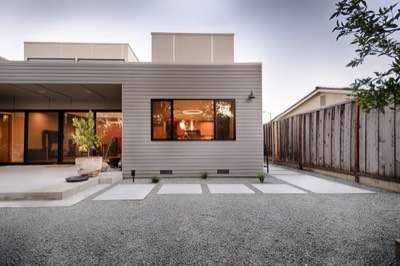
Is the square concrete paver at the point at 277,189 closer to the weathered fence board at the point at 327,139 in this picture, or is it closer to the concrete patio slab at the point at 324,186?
the concrete patio slab at the point at 324,186

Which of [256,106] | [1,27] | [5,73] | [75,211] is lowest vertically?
[75,211]

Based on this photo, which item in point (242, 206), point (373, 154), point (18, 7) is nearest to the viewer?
point (242, 206)

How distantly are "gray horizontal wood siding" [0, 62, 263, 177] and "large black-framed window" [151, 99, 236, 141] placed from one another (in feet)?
0.47

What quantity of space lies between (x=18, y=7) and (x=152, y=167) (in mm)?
7497

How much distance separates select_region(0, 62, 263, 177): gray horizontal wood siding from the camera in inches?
212

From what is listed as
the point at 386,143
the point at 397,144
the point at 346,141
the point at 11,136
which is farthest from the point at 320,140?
the point at 11,136

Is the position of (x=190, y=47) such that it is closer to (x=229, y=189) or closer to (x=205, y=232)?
(x=229, y=189)

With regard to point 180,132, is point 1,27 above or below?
above

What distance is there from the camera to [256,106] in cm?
559

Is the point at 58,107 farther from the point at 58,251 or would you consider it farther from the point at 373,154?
the point at 373,154

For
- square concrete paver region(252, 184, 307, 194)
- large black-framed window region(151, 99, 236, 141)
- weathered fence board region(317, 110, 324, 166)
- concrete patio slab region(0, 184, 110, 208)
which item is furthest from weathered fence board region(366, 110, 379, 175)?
concrete patio slab region(0, 184, 110, 208)

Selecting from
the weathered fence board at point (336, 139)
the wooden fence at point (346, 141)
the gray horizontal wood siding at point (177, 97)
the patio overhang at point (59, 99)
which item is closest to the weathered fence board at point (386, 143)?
the wooden fence at point (346, 141)

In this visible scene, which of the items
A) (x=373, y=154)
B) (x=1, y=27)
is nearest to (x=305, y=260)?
(x=373, y=154)

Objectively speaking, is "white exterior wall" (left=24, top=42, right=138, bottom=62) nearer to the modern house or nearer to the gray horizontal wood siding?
the modern house
